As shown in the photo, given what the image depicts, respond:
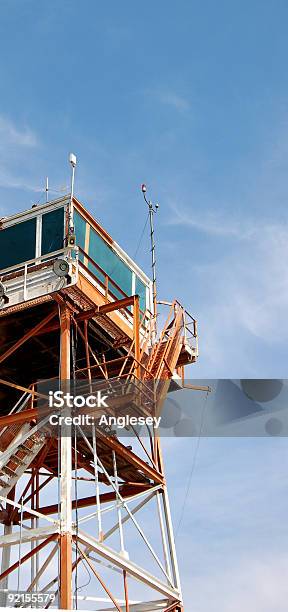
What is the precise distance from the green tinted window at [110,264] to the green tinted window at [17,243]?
6.56 feet

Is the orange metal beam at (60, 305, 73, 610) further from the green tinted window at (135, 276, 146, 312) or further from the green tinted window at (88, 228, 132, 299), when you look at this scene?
the green tinted window at (135, 276, 146, 312)

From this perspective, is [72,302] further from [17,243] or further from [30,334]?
[17,243]

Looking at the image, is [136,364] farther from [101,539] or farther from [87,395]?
[101,539]

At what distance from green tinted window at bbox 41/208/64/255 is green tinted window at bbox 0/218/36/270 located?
1.46 feet

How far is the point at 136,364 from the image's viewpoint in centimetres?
2605

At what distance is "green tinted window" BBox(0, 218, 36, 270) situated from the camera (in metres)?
28.4

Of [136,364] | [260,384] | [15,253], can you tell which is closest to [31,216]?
[15,253]

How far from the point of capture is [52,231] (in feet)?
92.3

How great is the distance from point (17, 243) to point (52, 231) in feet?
4.74

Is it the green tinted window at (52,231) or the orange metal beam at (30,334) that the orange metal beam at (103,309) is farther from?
the green tinted window at (52,231)

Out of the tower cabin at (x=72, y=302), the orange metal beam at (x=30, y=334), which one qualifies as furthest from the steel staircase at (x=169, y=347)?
the orange metal beam at (x=30, y=334)

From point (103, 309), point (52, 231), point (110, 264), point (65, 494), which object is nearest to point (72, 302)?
point (103, 309)

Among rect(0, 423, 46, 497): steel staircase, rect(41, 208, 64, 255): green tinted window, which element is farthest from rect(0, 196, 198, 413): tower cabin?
rect(0, 423, 46, 497): steel staircase

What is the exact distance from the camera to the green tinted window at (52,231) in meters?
27.8
